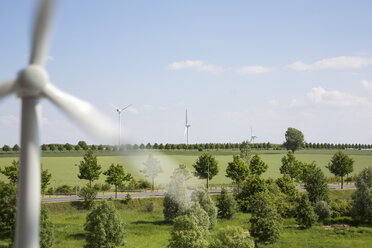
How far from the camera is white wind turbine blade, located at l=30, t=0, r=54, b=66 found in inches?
808

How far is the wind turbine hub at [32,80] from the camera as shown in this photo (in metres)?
18.0

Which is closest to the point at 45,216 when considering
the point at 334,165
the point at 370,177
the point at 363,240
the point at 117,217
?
the point at 117,217

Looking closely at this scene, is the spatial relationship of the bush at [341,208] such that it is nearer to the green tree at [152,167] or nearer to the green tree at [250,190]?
the green tree at [250,190]

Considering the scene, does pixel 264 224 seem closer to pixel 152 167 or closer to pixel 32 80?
pixel 152 167

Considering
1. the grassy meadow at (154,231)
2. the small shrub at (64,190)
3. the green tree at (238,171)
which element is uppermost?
the green tree at (238,171)

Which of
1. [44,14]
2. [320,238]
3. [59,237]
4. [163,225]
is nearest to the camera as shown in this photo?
[44,14]

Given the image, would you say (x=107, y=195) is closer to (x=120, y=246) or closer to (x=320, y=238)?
(x=120, y=246)

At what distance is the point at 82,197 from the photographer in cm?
8781

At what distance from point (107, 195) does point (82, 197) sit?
6932 millimetres

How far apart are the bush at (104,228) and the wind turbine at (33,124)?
3776 cm

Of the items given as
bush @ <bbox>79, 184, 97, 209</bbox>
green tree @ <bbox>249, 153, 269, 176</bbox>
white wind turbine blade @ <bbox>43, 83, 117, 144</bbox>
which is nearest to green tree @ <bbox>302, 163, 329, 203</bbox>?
green tree @ <bbox>249, 153, 269, 176</bbox>

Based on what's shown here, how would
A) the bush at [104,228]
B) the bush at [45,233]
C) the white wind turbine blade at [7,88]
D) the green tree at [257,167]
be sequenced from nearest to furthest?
the white wind turbine blade at [7,88] < the bush at [45,233] < the bush at [104,228] < the green tree at [257,167]

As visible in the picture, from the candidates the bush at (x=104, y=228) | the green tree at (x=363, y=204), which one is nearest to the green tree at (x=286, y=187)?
the green tree at (x=363, y=204)

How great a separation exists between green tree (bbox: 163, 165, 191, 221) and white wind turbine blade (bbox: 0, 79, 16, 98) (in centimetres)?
5415
